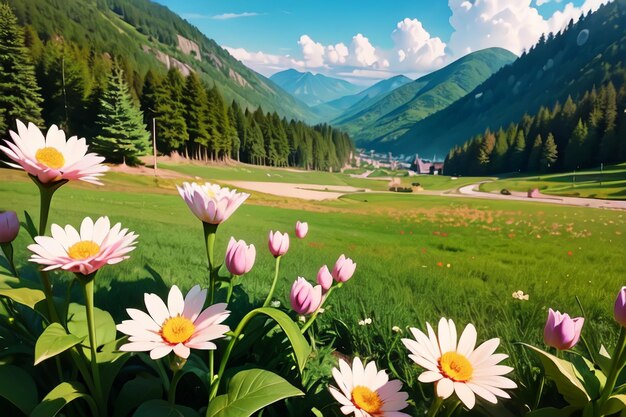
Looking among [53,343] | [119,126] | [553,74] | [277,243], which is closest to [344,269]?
[277,243]

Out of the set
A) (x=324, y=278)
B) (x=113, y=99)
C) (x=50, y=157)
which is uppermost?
(x=113, y=99)

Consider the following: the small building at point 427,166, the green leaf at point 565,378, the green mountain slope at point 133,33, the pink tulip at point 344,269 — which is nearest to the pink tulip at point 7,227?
the pink tulip at point 344,269

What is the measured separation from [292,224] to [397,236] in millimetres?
556

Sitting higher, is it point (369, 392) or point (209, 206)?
point (209, 206)

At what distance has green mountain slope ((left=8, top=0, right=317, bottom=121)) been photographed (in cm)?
210

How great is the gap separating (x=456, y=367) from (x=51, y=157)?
31.3 inches

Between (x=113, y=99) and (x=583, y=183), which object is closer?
(x=583, y=183)

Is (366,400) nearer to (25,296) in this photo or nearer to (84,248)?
(84,248)

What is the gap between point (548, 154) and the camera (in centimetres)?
194

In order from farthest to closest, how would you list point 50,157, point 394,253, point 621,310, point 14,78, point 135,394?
point 14,78 → point 394,253 → point 135,394 → point 50,157 → point 621,310

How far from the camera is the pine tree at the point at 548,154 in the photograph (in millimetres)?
1931

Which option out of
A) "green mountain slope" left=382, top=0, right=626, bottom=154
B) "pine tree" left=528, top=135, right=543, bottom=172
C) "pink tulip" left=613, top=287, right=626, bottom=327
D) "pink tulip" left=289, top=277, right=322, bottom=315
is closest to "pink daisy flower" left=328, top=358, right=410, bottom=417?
"pink tulip" left=289, top=277, right=322, bottom=315

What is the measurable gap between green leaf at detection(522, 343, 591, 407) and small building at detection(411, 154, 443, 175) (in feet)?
5.40

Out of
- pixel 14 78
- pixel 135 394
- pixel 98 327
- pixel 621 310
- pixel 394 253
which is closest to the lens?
pixel 621 310
